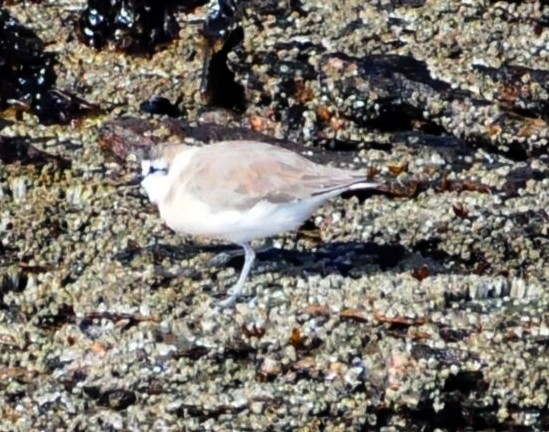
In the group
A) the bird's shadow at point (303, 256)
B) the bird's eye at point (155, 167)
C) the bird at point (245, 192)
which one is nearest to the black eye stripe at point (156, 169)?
the bird's eye at point (155, 167)

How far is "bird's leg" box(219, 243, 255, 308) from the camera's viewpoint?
5.59 metres

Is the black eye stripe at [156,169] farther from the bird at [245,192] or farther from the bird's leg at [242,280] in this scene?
the bird's leg at [242,280]

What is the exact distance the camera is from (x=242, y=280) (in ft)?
18.4

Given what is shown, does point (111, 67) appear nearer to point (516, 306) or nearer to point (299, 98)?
point (299, 98)

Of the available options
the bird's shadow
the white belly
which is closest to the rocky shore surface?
the bird's shadow

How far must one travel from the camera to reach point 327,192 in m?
5.45

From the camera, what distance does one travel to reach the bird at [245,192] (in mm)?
5441

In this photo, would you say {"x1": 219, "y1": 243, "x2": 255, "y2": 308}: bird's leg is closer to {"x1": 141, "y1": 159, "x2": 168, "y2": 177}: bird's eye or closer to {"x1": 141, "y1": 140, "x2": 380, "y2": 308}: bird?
{"x1": 141, "y1": 140, "x2": 380, "y2": 308}: bird

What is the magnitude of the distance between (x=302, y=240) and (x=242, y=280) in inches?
24.9

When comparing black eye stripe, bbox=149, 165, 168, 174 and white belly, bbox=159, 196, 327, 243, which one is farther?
black eye stripe, bbox=149, 165, 168, 174

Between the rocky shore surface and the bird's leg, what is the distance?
54mm

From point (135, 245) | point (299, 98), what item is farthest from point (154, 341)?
point (299, 98)

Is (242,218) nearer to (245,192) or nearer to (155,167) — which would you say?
(245,192)

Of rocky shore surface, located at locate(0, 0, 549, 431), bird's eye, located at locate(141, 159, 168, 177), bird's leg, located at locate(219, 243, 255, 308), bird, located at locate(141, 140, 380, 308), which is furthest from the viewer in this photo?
bird's eye, located at locate(141, 159, 168, 177)
